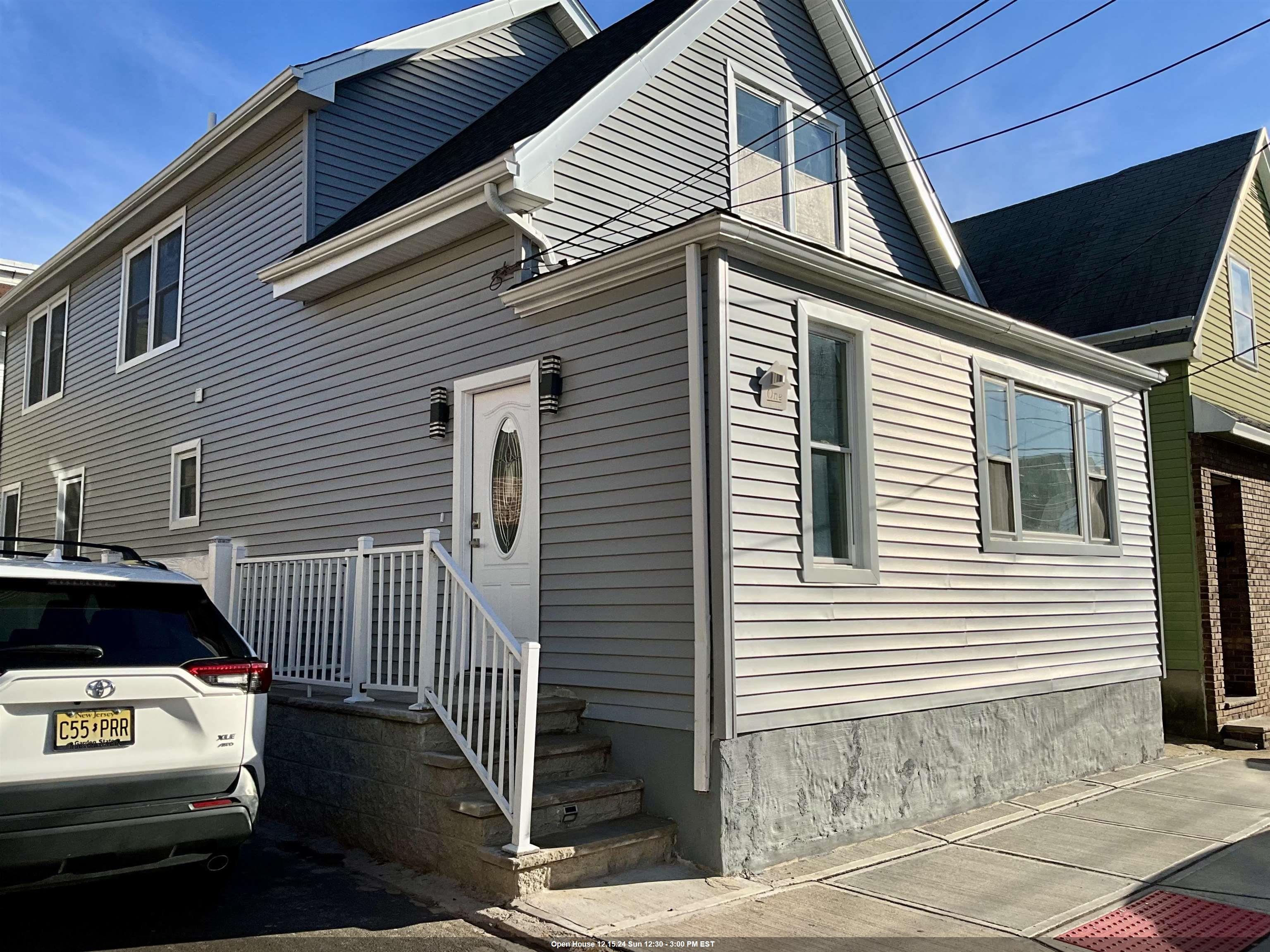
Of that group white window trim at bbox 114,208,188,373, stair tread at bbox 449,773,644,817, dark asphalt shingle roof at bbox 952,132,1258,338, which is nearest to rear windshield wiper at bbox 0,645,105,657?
stair tread at bbox 449,773,644,817

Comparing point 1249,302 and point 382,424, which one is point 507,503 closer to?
point 382,424

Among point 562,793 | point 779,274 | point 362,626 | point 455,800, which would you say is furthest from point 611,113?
point 455,800

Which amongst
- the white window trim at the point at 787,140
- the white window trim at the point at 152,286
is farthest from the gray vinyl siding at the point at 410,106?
the white window trim at the point at 787,140

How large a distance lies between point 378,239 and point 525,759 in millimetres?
4876

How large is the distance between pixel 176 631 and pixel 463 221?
4.19 meters

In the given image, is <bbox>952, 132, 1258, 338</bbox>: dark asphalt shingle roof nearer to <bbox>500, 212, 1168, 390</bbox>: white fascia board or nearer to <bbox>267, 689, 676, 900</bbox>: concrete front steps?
<bbox>500, 212, 1168, 390</bbox>: white fascia board

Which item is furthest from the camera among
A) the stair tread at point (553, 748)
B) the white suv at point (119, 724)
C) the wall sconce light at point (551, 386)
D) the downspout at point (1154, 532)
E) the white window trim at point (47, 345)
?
the white window trim at point (47, 345)

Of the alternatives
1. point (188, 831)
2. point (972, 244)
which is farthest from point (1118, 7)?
point (972, 244)

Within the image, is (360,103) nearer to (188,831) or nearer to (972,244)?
(188,831)

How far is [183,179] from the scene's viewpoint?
460 inches

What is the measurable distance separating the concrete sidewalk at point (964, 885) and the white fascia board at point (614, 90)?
488 centimetres

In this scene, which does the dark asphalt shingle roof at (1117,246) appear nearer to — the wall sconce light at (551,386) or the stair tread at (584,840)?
the wall sconce light at (551,386)

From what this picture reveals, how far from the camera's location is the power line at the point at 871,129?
285 inches

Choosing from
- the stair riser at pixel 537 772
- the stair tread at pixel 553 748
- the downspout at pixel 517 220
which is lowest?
the stair riser at pixel 537 772
